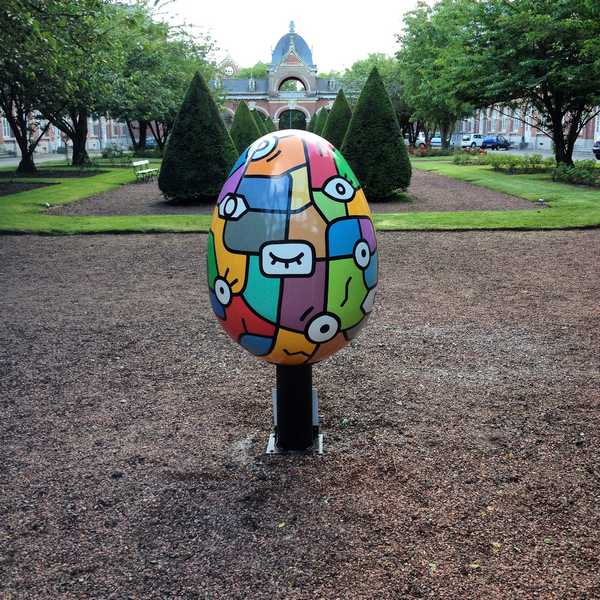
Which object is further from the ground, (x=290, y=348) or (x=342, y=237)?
(x=342, y=237)

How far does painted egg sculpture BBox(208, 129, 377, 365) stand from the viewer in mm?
3146

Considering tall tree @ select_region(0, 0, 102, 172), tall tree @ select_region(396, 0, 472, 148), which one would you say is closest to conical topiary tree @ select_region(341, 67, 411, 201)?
tall tree @ select_region(0, 0, 102, 172)

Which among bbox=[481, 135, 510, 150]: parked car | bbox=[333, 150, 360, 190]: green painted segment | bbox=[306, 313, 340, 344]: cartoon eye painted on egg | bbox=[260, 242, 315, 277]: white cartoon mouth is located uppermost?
bbox=[481, 135, 510, 150]: parked car

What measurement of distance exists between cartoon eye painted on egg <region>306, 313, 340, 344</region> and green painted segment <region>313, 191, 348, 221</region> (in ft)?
1.65

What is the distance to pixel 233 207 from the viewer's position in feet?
10.7

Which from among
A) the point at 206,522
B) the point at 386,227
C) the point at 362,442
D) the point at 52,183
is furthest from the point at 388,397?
the point at 52,183

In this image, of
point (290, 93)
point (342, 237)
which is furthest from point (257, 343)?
point (290, 93)

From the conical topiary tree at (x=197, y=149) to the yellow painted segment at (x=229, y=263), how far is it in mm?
13463

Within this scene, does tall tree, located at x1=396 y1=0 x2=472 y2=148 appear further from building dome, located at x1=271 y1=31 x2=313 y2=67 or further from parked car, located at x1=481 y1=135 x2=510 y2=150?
building dome, located at x1=271 y1=31 x2=313 y2=67

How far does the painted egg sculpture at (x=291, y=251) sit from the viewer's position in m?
3.15

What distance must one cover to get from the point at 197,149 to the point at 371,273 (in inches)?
542

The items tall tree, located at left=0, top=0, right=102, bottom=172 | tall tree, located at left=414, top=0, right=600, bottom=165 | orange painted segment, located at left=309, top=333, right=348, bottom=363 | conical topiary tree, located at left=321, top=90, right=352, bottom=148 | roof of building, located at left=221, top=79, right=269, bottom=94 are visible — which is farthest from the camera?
roof of building, located at left=221, top=79, right=269, bottom=94

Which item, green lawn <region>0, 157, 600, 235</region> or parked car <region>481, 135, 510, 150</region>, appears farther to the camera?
parked car <region>481, 135, 510, 150</region>

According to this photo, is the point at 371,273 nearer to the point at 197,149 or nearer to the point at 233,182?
the point at 233,182
